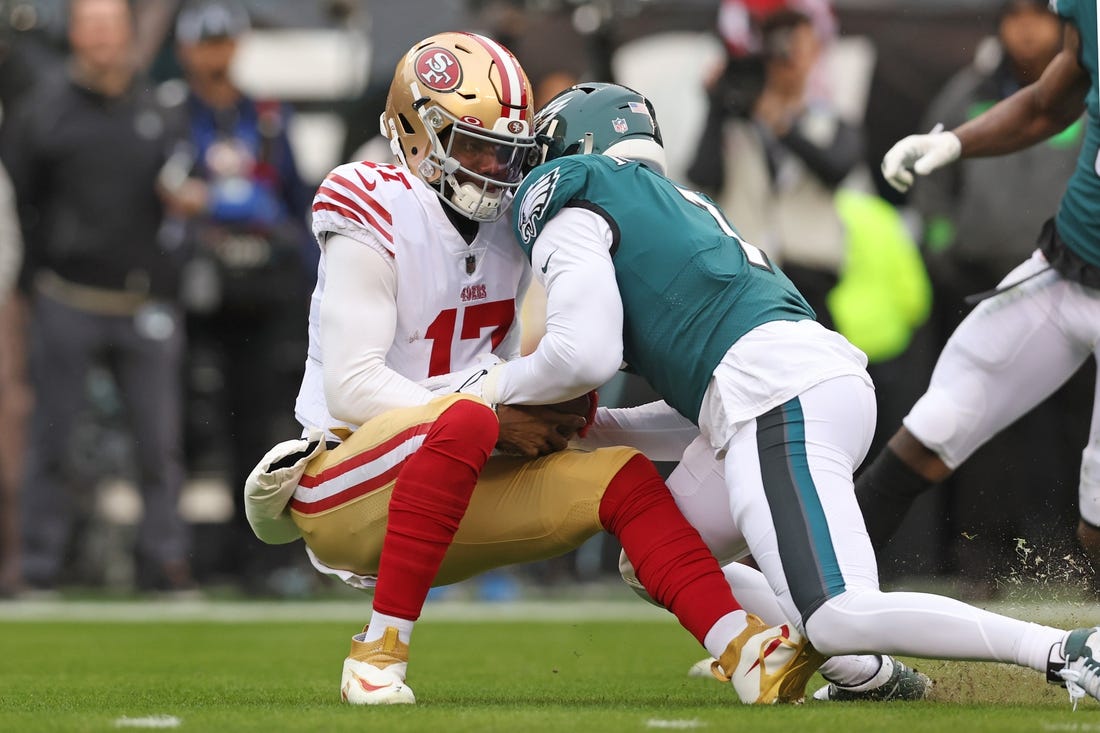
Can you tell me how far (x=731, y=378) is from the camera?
4.13 metres

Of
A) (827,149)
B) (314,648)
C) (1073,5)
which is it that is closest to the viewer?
(1073,5)

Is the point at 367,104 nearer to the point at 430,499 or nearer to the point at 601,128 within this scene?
the point at 601,128

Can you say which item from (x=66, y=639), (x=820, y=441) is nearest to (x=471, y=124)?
(x=820, y=441)

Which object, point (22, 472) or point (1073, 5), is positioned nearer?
point (1073, 5)

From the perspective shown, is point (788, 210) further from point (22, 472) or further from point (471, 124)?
point (471, 124)

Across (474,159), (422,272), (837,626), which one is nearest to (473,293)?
(422,272)

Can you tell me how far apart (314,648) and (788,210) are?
11.2ft

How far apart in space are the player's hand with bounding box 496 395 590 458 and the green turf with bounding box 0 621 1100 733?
1.98 ft

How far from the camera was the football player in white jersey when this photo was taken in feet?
13.7

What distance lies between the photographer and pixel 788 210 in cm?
867

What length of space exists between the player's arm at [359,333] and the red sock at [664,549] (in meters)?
0.53

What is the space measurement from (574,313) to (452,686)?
56.0 inches

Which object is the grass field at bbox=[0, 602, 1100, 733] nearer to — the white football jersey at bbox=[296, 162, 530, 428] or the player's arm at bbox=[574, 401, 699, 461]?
the player's arm at bbox=[574, 401, 699, 461]

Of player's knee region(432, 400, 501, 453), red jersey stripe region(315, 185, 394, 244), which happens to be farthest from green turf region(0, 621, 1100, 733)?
red jersey stripe region(315, 185, 394, 244)
